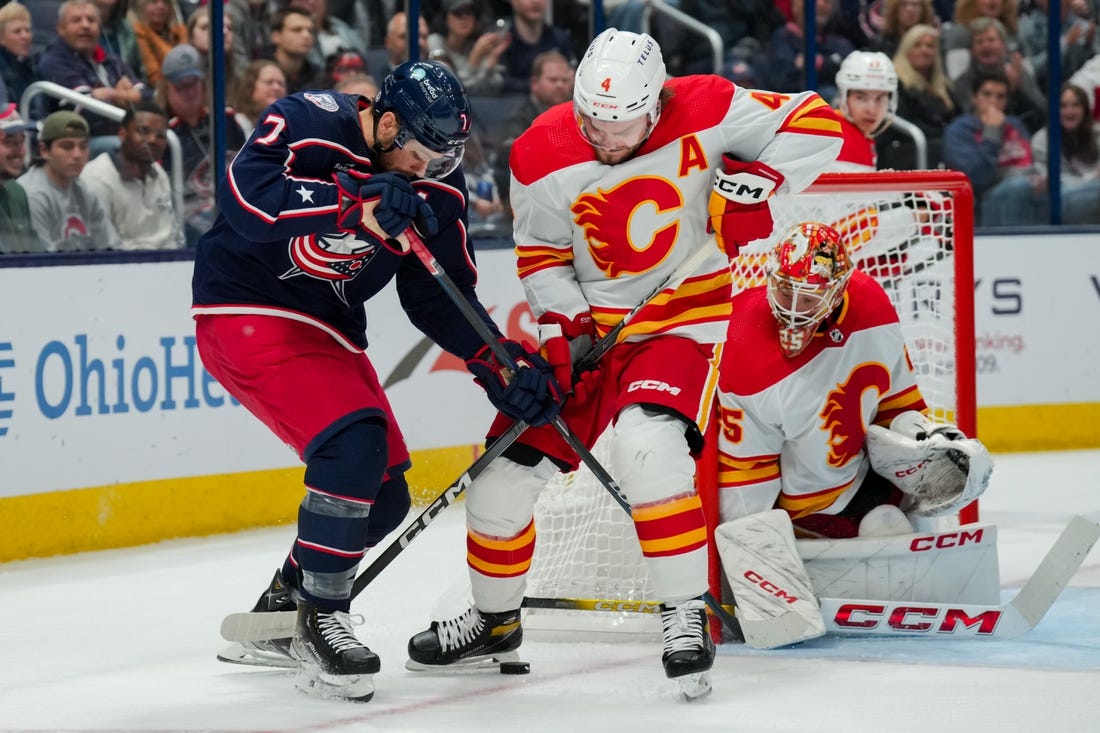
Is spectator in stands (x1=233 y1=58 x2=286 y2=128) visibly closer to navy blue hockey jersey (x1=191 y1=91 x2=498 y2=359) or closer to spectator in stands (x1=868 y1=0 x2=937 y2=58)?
navy blue hockey jersey (x1=191 y1=91 x2=498 y2=359)

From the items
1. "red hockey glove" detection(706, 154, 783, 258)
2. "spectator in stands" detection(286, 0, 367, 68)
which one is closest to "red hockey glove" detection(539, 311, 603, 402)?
"red hockey glove" detection(706, 154, 783, 258)

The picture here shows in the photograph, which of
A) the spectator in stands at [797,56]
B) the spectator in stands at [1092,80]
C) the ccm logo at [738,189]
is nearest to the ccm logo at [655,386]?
the ccm logo at [738,189]

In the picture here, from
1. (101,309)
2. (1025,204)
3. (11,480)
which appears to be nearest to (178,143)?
(101,309)

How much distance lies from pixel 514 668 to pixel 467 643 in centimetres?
10

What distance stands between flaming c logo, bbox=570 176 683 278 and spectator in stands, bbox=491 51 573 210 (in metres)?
2.77

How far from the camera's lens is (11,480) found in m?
4.16

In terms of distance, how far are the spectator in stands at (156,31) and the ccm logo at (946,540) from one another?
2581 millimetres

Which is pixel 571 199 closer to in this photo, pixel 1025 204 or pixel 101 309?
pixel 101 309

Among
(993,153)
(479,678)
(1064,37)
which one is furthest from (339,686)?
(1064,37)

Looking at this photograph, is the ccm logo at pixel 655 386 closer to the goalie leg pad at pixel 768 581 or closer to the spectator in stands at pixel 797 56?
the goalie leg pad at pixel 768 581

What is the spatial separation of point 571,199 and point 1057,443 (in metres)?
3.65

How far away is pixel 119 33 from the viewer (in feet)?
15.4

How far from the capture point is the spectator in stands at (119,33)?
4.66m

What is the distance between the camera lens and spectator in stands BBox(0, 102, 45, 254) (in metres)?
4.38
